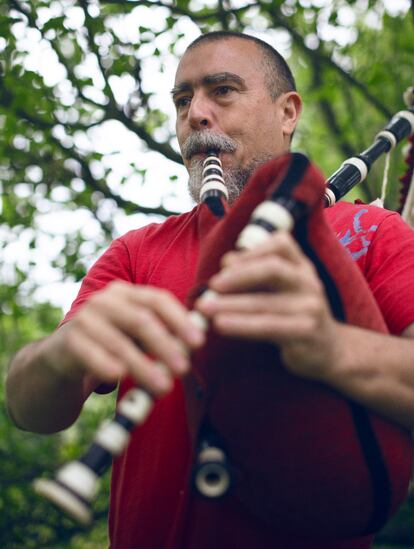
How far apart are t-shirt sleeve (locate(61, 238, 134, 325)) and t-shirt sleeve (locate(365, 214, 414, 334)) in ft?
2.96

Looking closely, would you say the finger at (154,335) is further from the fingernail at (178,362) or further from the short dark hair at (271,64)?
the short dark hair at (271,64)

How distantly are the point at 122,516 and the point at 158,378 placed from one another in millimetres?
1019

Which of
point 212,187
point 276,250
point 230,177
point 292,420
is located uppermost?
point 230,177

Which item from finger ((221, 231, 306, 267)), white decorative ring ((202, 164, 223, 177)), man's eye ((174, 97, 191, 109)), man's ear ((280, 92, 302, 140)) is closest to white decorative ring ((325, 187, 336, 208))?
white decorative ring ((202, 164, 223, 177))

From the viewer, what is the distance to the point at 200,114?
8.98ft

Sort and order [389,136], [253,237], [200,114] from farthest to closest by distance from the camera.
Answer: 1. [389,136]
2. [200,114]
3. [253,237]

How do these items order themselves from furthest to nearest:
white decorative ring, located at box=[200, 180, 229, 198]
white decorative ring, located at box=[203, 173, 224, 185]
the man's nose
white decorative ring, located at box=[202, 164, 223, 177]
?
1. the man's nose
2. white decorative ring, located at box=[202, 164, 223, 177]
3. white decorative ring, located at box=[203, 173, 224, 185]
4. white decorative ring, located at box=[200, 180, 229, 198]

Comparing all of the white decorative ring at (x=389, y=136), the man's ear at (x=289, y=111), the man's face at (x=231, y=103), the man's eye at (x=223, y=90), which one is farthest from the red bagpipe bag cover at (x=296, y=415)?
the white decorative ring at (x=389, y=136)

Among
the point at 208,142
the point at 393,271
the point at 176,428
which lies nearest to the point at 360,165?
the point at 208,142

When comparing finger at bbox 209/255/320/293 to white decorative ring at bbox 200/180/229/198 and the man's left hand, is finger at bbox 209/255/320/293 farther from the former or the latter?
white decorative ring at bbox 200/180/229/198

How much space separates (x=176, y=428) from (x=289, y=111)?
5.88ft

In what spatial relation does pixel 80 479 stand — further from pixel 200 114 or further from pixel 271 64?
pixel 271 64

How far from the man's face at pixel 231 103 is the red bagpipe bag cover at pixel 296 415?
1178 mm

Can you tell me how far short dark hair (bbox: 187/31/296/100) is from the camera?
307 cm
